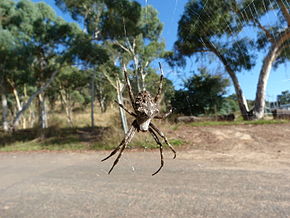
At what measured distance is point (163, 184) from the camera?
595cm

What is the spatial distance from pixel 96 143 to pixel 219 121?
9.07m

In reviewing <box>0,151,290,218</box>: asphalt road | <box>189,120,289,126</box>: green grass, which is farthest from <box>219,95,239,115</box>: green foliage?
<box>0,151,290,218</box>: asphalt road

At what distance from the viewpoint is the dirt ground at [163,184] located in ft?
14.9

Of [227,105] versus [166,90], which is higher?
[166,90]

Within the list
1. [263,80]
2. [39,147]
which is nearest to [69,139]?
[39,147]

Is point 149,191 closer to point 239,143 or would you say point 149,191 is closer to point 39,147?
point 239,143

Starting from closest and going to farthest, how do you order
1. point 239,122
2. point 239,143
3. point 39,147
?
point 239,143 → point 39,147 → point 239,122

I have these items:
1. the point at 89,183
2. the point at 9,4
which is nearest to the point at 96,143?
the point at 89,183

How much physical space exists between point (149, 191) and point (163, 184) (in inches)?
24.0

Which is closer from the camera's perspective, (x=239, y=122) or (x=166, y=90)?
(x=166, y=90)

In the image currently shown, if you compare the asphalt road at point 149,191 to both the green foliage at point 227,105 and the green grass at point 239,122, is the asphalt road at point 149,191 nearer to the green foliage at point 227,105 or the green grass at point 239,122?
the green grass at point 239,122

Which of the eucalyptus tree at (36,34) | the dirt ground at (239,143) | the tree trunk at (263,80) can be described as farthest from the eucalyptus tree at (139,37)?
the tree trunk at (263,80)

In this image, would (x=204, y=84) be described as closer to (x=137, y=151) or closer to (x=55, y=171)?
(x=137, y=151)

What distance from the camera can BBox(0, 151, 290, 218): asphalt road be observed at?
14.6ft
